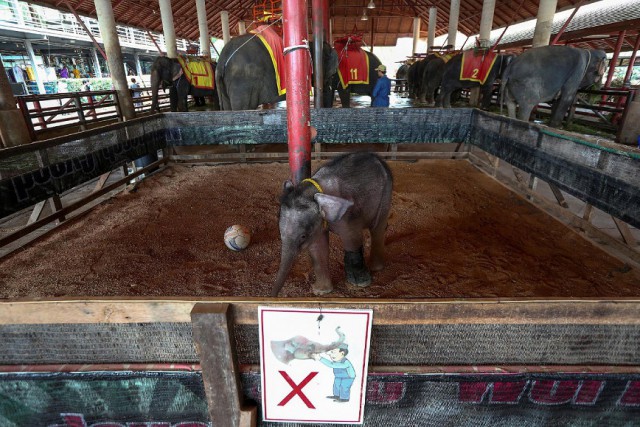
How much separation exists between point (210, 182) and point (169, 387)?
17.5ft

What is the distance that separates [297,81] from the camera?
2.69 meters

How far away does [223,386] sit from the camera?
145cm

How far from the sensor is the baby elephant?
2408mm

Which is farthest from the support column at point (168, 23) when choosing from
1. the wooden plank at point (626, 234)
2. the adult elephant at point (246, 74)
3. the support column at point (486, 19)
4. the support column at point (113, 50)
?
the wooden plank at point (626, 234)

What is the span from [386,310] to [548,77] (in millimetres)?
9390

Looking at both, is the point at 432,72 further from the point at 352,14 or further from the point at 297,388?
the point at 352,14

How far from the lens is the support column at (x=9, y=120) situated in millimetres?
6219

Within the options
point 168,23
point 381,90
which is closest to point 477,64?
point 381,90

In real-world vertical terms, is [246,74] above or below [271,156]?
above

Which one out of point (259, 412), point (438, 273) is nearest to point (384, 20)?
point (438, 273)

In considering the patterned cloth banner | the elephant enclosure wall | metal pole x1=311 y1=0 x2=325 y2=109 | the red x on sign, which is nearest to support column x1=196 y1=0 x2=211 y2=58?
metal pole x1=311 y1=0 x2=325 y2=109

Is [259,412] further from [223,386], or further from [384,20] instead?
[384,20]

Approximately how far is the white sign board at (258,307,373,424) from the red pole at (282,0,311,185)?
1870 millimetres

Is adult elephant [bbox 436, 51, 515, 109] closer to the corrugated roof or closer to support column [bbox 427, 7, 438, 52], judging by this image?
the corrugated roof
